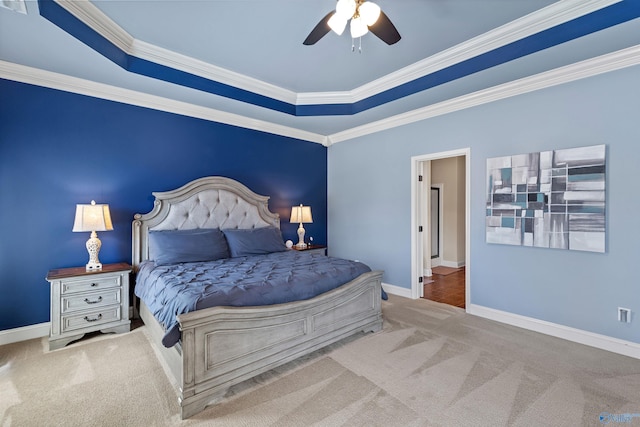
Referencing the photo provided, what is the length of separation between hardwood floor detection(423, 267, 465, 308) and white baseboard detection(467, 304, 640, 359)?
1.46 feet

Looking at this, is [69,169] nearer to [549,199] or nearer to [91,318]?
[91,318]

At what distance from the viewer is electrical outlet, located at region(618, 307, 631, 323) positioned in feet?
8.60

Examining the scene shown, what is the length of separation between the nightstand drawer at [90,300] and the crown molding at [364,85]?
246 cm

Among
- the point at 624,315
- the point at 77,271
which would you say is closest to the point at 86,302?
the point at 77,271

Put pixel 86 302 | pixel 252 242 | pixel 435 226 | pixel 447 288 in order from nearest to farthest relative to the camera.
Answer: pixel 86 302
pixel 252 242
pixel 447 288
pixel 435 226

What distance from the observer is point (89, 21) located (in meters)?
2.38

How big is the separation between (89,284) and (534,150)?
493 cm

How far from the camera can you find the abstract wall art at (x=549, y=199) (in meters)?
2.75

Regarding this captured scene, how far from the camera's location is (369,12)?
6.19 ft

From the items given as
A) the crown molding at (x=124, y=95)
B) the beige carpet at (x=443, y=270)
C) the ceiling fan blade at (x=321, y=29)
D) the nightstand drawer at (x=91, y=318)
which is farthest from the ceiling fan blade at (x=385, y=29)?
the beige carpet at (x=443, y=270)

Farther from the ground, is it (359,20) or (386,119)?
(386,119)

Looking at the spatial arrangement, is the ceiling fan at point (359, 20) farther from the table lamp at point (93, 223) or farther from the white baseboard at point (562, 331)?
the white baseboard at point (562, 331)

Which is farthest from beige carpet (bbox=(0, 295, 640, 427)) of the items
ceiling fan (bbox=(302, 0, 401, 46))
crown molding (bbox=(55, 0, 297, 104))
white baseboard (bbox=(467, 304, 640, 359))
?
crown molding (bbox=(55, 0, 297, 104))

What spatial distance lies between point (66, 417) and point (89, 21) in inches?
118
